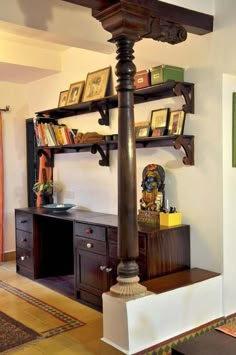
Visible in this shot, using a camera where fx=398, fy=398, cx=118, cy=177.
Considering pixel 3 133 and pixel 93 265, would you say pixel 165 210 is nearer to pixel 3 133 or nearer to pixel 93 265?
pixel 93 265

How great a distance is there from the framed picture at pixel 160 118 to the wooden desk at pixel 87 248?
851mm

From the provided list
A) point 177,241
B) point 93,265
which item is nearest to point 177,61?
point 177,241

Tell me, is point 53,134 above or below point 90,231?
above

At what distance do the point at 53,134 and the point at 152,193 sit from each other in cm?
155

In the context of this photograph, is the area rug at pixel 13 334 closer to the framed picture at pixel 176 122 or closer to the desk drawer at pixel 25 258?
the desk drawer at pixel 25 258

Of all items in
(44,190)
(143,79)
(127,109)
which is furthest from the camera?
(44,190)

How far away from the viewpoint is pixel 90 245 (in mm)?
3490

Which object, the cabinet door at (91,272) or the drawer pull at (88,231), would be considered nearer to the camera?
the cabinet door at (91,272)

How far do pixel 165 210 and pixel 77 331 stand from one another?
118 centimetres

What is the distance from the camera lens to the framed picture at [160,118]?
10.9ft

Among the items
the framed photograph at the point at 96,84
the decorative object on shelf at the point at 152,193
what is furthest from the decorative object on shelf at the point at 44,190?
the decorative object on shelf at the point at 152,193

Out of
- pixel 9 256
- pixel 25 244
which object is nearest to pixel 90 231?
pixel 25 244

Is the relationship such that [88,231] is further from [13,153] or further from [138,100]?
[13,153]

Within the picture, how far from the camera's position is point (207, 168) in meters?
3.07
